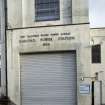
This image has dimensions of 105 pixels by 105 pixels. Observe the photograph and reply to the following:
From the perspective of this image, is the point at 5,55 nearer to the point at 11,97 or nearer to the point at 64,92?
the point at 11,97

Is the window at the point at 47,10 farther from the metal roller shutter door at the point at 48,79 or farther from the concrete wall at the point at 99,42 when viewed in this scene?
the concrete wall at the point at 99,42

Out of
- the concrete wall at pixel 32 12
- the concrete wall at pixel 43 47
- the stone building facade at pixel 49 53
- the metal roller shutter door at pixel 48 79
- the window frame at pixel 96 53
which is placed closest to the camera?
the concrete wall at pixel 43 47

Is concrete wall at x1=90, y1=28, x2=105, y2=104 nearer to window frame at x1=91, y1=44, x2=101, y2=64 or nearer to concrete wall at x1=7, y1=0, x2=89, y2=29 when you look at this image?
window frame at x1=91, y1=44, x2=101, y2=64

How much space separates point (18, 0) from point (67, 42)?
4227mm

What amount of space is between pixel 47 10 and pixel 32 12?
37.1 inches

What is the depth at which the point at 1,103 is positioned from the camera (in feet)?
69.3

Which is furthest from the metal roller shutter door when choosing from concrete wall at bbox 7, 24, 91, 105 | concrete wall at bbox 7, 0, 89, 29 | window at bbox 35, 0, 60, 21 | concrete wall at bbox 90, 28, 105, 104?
concrete wall at bbox 90, 28, 105, 104

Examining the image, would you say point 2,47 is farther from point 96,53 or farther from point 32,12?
point 96,53

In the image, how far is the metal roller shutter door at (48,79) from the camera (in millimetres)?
22125

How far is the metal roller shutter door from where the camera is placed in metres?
22.1

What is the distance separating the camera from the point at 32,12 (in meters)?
23.4

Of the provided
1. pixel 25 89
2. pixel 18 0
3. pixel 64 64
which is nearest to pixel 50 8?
pixel 18 0

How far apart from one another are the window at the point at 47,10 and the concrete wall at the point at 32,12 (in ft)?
0.91

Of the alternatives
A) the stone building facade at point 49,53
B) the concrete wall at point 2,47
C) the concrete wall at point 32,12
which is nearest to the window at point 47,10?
the stone building facade at point 49,53
